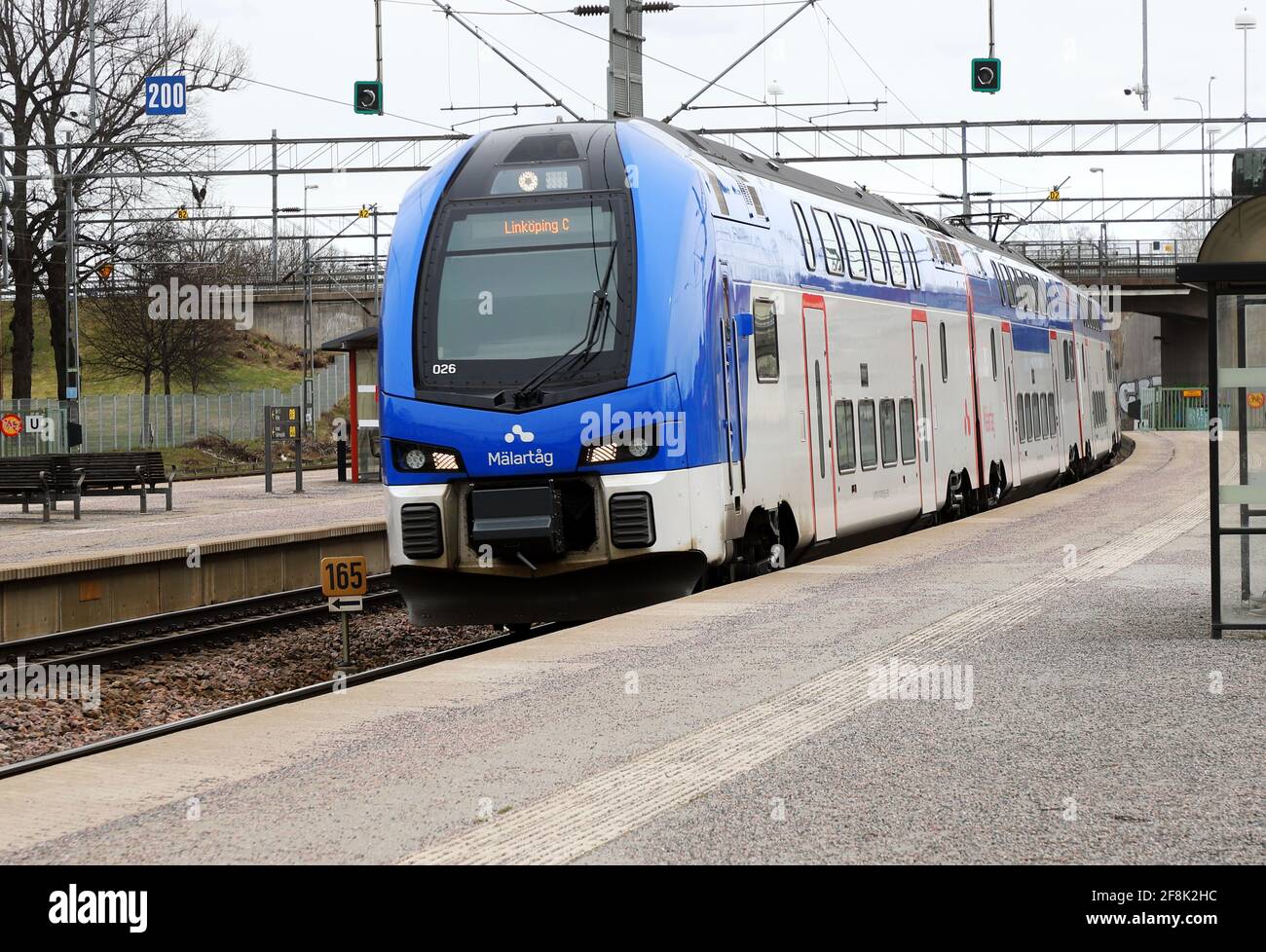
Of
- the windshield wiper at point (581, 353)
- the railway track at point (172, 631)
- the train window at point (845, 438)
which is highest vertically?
the windshield wiper at point (581, 353)

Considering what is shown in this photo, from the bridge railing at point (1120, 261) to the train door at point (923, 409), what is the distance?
49576 mm

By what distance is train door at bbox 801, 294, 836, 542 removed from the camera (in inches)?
617

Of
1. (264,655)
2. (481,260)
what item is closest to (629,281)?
(481,260)

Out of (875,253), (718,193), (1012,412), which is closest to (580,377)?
(718,193)

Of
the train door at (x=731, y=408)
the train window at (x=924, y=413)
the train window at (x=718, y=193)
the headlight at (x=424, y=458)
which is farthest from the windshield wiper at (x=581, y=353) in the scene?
the train window at (x=924, y=413)

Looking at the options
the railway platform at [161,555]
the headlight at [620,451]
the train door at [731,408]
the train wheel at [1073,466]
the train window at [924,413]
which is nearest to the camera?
the headlight at [620,451]

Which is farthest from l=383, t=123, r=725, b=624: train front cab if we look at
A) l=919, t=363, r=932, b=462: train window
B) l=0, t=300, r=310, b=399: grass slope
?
l=0, t=300, r=310, b=399: grass slope

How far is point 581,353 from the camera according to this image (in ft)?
40.9

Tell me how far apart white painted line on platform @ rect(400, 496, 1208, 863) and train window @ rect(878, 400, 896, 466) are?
271 inches

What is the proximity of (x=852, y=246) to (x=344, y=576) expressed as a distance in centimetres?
652

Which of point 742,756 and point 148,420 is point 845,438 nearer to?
point 742,756

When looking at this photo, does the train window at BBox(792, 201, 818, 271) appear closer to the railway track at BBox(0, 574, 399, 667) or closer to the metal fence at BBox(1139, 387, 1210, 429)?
the railway track at BBox(0, 574, 399, 667)

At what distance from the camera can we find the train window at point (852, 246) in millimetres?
17359

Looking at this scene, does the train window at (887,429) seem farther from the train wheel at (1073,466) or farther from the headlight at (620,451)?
the train wheel at (1073,466)
